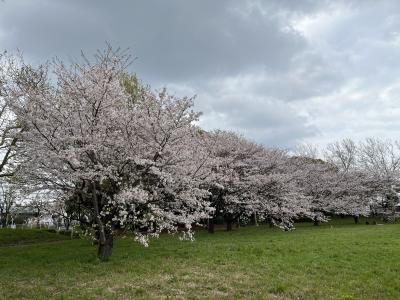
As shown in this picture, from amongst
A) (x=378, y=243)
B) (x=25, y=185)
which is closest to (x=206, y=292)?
(x=25, y=185)

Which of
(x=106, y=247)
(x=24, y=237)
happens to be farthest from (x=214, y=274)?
(x=24, y=237)

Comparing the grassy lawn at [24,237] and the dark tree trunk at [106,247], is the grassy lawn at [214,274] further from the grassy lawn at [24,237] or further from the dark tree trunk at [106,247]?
the grassy lawn at [24,237]

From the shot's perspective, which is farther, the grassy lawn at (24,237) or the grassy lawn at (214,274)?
the grassy lawn at (24,237)

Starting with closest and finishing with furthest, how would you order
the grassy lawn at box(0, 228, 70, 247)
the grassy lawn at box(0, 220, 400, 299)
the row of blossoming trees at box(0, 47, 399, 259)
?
1. the grassy lawn at box(0, 220, 400, 299)
2. the row of blossoming trees at box(0, 47, 399, 259)
3. the grassy lawn at box(0, 228, 70, 247)

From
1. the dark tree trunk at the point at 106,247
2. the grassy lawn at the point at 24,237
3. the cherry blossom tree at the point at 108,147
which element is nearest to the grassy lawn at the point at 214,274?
the dark tree trunk at the point at 106,247

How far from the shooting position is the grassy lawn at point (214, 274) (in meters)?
9.40

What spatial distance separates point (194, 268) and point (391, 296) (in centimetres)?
549

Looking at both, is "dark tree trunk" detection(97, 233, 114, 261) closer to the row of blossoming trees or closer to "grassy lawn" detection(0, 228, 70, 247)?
the row of blossoming trees

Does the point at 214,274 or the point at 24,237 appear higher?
the point at 24,237

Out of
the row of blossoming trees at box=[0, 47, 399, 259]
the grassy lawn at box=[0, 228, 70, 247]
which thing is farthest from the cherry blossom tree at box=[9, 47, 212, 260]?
the grassy lawn at box=[0, 228, 70, 247]

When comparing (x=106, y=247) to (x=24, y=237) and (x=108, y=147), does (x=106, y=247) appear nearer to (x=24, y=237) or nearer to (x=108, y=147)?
(x=108, y=147)

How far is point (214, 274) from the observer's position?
37.1 ft

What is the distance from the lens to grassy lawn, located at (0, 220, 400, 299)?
9.40 metres

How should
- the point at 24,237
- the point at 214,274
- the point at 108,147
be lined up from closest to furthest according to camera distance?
the point at 214,274 → the point at 108,147 → the point at 24,237
